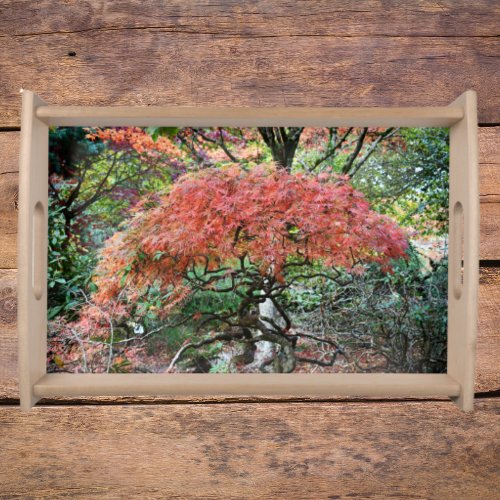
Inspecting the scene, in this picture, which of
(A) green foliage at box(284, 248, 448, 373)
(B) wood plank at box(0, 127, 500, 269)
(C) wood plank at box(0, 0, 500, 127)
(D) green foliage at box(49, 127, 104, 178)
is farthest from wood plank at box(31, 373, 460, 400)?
(C) wood plank at box(0, 0, 500, 127)

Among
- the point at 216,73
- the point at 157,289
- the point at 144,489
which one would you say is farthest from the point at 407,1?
the point at 144,489

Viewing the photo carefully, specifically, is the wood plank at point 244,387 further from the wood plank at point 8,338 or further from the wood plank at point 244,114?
the wood plank at point 244,114

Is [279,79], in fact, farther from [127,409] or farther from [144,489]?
[144,489]

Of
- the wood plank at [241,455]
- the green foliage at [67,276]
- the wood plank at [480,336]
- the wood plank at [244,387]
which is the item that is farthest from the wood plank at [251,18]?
the wood plank at [241,455]

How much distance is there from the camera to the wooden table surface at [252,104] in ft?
4.20

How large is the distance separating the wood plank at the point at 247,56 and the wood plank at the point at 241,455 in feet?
2.41

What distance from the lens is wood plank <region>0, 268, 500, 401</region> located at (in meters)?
1.30

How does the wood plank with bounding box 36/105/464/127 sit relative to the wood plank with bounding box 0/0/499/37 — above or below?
below

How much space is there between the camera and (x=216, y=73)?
1313 millimetres

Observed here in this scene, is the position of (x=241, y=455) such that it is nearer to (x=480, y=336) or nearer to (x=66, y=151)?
(x=480, y=336)

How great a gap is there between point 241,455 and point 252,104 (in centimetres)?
82

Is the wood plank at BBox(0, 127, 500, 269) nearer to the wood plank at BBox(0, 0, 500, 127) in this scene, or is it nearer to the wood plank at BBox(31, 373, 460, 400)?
the wood plank at BBox(0, 0, 500, 127)

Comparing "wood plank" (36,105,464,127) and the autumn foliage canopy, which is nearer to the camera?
"wood plank" (36,105,464,127)

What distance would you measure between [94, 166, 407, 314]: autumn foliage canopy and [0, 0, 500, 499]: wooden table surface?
200mm
